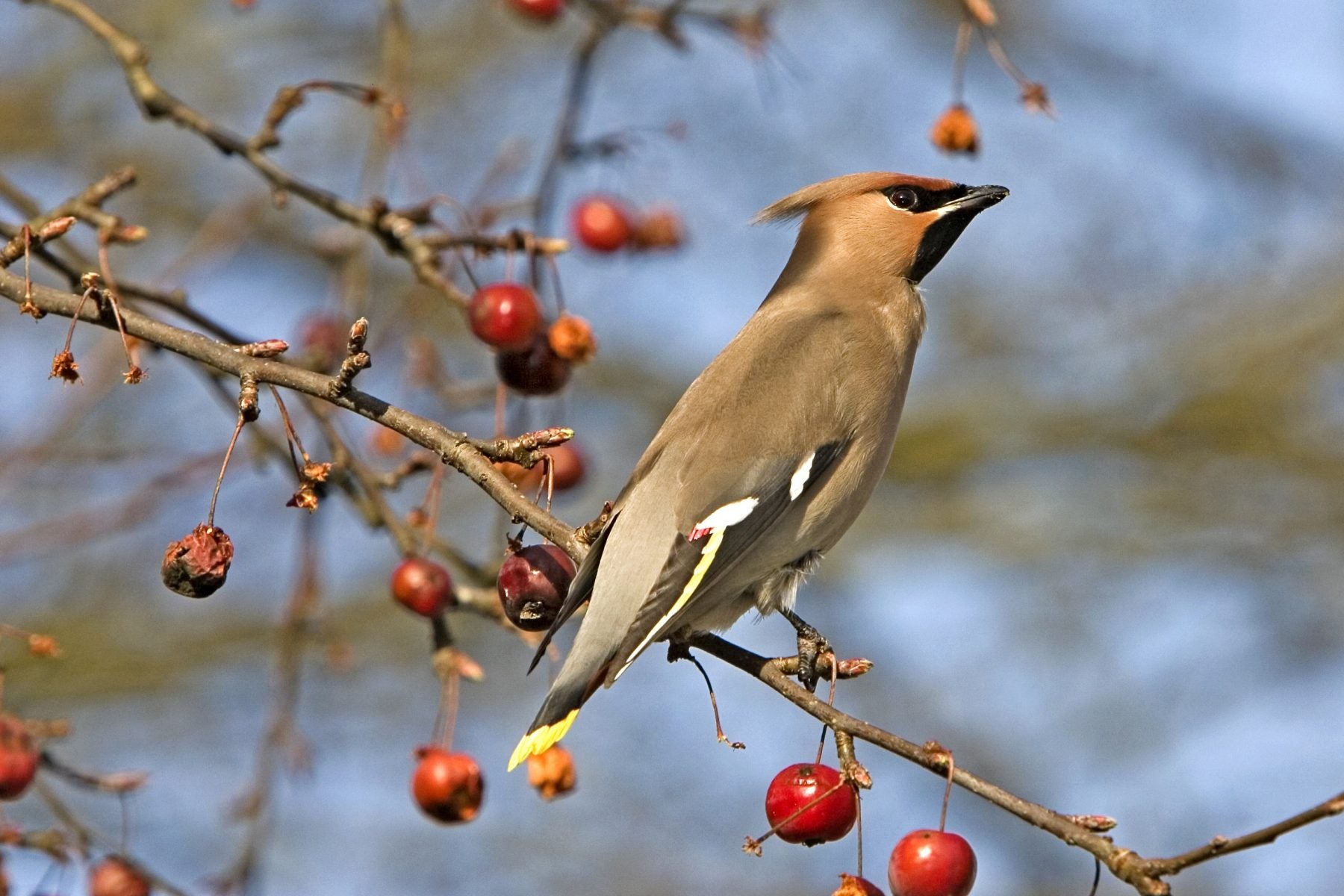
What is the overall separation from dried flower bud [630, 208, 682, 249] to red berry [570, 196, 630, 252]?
3.2 inches

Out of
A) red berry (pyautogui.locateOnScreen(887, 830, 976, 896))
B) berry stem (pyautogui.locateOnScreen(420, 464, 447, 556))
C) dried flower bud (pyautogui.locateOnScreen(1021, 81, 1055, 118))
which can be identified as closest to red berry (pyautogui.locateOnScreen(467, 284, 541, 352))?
berry stem (pyautogui.locateOnScreen(420, 464, 447, 556))

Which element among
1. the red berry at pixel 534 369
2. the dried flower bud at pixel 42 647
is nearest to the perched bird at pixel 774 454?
the red berry at pixel 534 369

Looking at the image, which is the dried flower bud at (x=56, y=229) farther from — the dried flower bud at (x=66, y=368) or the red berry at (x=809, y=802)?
the red berry at (x=809, y=802)

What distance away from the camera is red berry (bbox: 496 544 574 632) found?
2875mm

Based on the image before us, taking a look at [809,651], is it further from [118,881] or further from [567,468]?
[118,881]

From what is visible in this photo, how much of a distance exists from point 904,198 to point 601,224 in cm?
82

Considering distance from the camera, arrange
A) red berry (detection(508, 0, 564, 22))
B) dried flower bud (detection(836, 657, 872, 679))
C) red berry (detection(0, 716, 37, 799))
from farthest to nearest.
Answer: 1. red berry (detection(508, 0, 564, 22))
2. red berry (detection(0, 716, 37, 799))
3. dried flower bud (detection(836, 657, 872, 679))

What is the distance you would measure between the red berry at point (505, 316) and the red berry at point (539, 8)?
1.09 meters

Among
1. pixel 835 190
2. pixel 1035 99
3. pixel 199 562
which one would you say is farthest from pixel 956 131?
pixel 199 562

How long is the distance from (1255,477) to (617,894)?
154 inches

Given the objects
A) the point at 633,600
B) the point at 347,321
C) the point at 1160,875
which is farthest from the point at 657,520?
the point at 1160,875

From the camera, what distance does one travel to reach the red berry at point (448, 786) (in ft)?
10.9

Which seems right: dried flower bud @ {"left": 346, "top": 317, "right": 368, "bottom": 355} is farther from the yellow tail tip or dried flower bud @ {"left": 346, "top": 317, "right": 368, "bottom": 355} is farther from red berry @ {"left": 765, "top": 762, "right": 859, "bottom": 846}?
Answer: red berry @ {"left": 765, "top": 762, "right": 859, "bottom": 846}

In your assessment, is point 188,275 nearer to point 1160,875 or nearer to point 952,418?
point 1160,875
